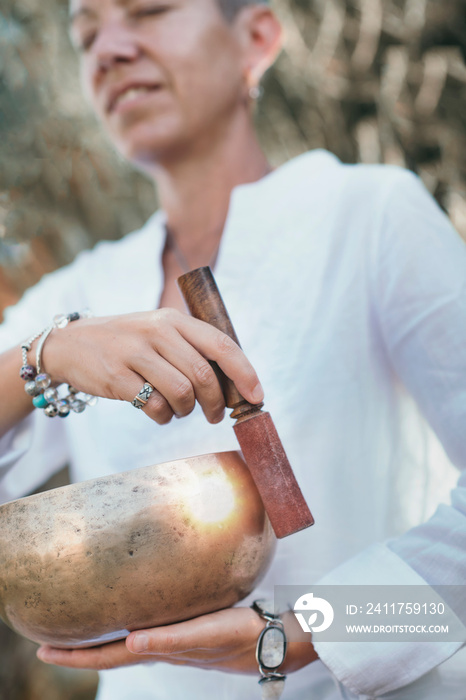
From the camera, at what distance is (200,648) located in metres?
0.51

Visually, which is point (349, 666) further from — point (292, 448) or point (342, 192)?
point (342, 192)

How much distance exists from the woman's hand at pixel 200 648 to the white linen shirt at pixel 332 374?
0.14 m

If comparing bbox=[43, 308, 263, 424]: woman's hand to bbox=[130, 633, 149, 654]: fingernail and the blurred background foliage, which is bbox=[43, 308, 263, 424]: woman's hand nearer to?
bbox=[130, 633, 149, 654]: fingernail

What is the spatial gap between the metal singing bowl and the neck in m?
0.54

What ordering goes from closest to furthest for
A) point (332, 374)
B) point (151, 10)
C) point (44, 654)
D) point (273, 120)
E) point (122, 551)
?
point (122, 551), point (44, 654), point (332, 374), point (151, 10), point (273, 120)

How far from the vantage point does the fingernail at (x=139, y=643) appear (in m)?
0.48

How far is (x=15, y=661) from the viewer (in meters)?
1.42

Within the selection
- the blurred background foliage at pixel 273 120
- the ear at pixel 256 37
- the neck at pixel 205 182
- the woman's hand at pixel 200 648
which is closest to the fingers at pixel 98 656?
the woman's hand at pixel 200 648

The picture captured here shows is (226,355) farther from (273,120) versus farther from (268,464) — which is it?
(273,120)

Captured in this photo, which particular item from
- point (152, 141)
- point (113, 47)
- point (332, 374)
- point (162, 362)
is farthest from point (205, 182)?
point (162, 362)

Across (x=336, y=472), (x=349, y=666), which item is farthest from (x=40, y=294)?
(x=349, y=666)

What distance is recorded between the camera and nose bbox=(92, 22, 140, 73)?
0.86 meters

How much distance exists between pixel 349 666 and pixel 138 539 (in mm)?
246

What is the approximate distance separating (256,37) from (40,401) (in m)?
0.69
